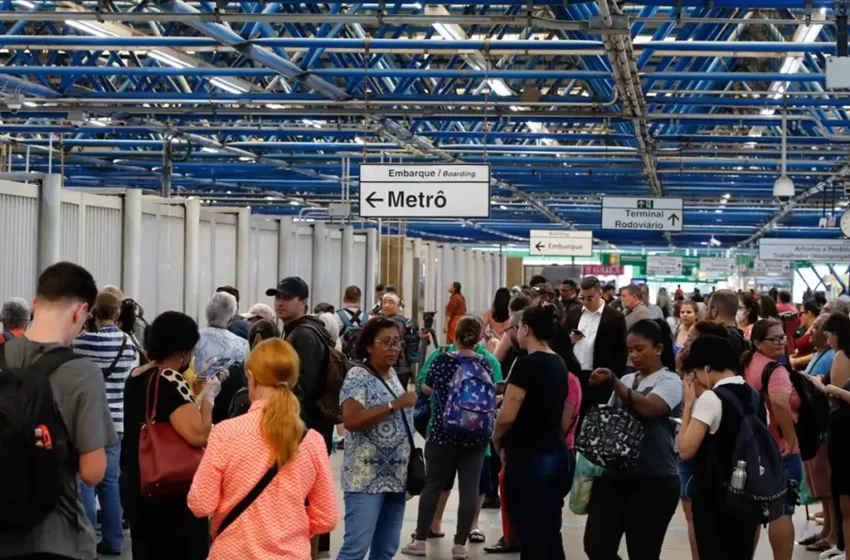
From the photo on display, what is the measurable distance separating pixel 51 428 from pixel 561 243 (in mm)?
30270

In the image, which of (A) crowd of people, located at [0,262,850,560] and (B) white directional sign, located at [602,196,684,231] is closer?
(A) crowd of people, located at [0,262,850,560]

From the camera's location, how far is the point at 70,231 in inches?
453

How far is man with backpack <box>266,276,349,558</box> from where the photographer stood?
7.96m

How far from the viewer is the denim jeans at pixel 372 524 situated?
7004 mm

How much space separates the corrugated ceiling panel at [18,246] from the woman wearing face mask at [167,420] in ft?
15.6

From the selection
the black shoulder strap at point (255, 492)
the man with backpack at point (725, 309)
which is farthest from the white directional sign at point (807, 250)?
the black shoulder strap at point (255, 492)

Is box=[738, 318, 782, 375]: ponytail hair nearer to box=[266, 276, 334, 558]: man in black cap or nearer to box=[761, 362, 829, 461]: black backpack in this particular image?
box=[761, 362, 829, 461]: black backpack

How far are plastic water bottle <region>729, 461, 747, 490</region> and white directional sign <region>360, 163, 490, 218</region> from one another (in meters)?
8.76

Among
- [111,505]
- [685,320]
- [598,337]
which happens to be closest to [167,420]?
[111,505]

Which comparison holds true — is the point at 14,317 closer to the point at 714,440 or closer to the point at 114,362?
the point at 114,362

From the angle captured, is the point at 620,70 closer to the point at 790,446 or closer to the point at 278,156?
the point at 790,446

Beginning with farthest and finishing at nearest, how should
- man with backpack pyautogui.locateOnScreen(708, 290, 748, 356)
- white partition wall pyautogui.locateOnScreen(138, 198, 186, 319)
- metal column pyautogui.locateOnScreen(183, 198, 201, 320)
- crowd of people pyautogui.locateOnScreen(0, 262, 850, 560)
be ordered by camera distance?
metal column pyautogui.locateOnScreen(183, 198, 201, 320) < white partition wall pyautogui.locateOnScreen(138, 198, 186, 319) < man with backpack pyautogui.locateOnScreen(708, 290, 748, 356) < crowd of people pyautogui.locateOnScreen(0, 262, 850, 560)

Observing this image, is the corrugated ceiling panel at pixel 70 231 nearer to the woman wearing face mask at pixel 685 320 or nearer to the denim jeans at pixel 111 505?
the denim jeans at pixel 111 505

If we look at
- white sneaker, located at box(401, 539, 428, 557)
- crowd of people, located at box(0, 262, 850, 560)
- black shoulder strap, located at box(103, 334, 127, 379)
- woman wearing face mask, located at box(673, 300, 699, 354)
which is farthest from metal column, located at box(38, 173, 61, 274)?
woman wearing face mask, located at box(673, 300, 699, 354)
